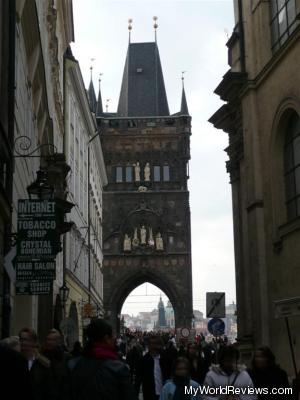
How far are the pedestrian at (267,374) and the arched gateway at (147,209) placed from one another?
58356 mm

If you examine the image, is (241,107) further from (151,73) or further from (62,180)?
(151,73)

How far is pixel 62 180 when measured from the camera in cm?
1780

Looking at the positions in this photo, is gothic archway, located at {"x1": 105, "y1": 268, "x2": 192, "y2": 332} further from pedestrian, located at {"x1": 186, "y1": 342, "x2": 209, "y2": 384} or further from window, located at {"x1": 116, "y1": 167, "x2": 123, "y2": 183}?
pedestrian, located at {"x1": 186, "y1": 342, "x2": 209, "y2": 384}

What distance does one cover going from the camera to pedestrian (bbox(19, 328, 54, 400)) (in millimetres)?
6070

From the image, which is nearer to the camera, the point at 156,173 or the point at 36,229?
the point at 36,229

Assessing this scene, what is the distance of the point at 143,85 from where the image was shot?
3270 inches

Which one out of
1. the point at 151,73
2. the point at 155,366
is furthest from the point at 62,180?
the point at 151,73

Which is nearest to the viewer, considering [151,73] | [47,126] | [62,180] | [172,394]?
[172,394]

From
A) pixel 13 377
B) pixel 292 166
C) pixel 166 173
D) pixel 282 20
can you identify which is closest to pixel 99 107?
pixel 166 173

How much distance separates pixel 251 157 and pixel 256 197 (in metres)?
1.14

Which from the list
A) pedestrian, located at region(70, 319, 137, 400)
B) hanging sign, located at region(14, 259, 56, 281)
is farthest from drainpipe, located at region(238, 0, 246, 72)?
pedestrian, located at region(70, 319, 137, 400)

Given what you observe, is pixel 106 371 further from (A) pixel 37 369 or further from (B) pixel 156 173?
(B) pixel 156 173

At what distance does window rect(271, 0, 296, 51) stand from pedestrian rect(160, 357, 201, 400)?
1118 cm

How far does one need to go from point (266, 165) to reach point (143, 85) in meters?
66.2
